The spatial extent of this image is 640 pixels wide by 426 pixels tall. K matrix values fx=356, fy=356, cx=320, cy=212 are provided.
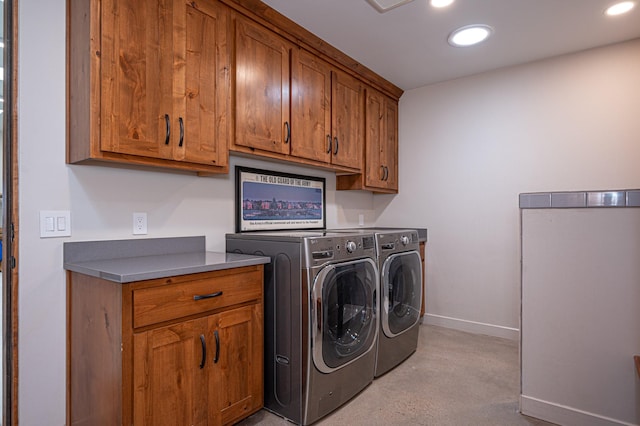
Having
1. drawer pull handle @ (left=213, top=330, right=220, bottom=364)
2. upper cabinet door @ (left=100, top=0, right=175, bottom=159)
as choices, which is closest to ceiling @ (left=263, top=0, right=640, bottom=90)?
upper cabinet door @ (left=100, top=0, right=175, bottom=159)

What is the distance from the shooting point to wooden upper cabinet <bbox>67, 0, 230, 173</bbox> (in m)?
1.54

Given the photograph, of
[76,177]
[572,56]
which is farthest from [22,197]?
[572,56]

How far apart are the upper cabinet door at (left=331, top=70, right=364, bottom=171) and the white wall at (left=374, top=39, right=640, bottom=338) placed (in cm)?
79

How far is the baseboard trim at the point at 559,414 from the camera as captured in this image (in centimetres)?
173

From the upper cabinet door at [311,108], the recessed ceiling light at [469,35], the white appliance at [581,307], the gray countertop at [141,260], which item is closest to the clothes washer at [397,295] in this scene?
the upper cabinet door at [311,108]

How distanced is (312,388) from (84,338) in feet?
3.60

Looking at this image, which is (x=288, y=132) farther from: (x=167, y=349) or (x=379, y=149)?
(x=167, y=349)

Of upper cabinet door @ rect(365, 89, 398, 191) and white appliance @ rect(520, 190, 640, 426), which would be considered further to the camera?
upper cabinet door @ rect(365, 89, 398, 191)

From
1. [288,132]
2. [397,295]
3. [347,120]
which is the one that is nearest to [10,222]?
[288,132]

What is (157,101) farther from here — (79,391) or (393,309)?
(393,309)

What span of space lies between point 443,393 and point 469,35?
2470 mm

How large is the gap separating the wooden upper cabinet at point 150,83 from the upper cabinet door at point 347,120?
109 cm

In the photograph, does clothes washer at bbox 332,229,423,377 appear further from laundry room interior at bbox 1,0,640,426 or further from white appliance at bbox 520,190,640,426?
white appliance at bbox 520,190,640,426

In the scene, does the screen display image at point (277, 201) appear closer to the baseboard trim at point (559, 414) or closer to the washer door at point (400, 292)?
the washer door at point (400, 292)
